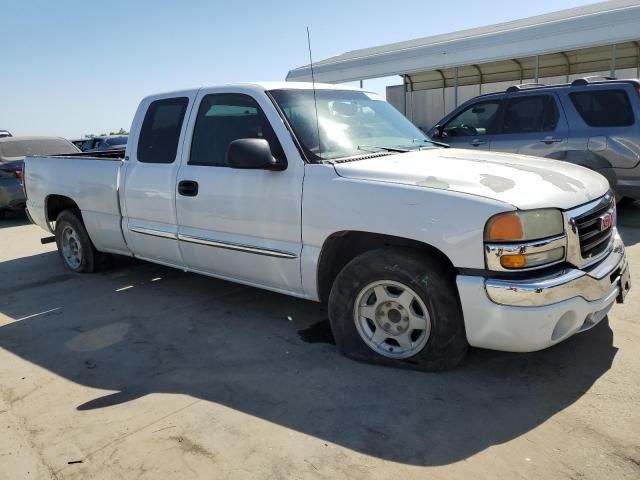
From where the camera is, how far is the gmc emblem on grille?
11.0 feet

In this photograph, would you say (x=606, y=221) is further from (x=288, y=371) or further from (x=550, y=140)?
(x=550, y=140)

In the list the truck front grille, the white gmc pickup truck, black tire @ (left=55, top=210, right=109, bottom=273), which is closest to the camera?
the white gmc pickup truck

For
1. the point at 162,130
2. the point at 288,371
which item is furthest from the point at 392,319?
the point at 162,130

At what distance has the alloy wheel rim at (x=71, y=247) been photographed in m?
6.16

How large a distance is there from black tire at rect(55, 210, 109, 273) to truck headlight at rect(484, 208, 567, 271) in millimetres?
4615

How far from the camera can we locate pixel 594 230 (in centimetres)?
326

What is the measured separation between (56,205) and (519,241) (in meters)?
5.45

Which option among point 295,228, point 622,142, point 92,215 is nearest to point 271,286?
point 295,228

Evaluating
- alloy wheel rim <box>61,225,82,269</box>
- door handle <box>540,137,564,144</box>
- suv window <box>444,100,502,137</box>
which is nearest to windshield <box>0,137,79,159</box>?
Answer: alloy wheel rim <box>61,225,82,269</box>

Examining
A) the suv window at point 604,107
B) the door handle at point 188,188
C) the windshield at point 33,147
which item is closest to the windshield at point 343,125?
the door handle at point 188,188

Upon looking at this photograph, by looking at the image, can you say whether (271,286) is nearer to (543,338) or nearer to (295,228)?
(295,228)

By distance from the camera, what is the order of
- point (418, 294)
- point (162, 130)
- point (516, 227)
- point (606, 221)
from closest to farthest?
1. point (516, 227)
2. point (418, 294)
3. point (606, 221)
4. point (162, 130)

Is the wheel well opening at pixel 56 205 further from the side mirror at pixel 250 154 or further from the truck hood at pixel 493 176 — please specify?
the truck hood at pixel 493 176

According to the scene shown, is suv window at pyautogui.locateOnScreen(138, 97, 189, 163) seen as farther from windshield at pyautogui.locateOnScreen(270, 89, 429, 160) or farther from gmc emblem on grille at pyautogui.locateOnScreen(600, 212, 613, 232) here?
gmc emblem on grille at pyautogui.locateOnScreen(600, 212, 613, 232)
